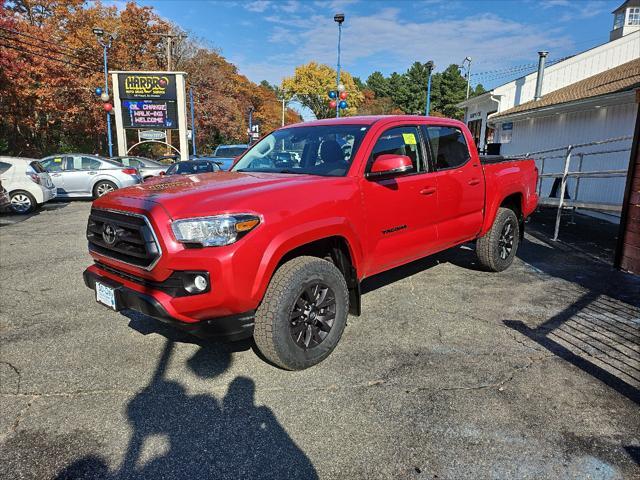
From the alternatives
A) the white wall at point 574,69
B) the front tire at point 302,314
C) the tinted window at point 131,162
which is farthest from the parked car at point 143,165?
the white wall at point 574,69

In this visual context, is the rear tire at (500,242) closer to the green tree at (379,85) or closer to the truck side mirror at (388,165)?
the truck side mirror at (388,165)

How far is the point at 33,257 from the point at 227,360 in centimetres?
499

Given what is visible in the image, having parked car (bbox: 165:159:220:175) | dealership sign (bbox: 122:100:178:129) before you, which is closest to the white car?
parked car (bbox: 165:159:220:175)

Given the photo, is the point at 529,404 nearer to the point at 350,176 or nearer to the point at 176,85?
the point at 350,176

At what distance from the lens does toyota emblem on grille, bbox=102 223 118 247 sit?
3178 millimetres

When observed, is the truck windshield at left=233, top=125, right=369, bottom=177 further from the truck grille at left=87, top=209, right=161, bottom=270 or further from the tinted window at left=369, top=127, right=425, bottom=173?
the truck grille at left=87, top=209, right=161, bottom=270

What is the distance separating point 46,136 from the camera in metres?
30.8

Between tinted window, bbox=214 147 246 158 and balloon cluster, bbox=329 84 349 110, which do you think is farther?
A: balloon cluster, bbox=329 84 349 110

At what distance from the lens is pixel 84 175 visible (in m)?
13.9

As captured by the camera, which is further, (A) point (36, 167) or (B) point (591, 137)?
(B) point (591, 137)

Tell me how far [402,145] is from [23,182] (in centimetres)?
1089

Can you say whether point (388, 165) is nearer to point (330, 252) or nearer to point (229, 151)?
point (330, 252)

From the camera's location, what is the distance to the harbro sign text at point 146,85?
68.0 ft

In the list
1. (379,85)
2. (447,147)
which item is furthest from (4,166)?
(379,85)
